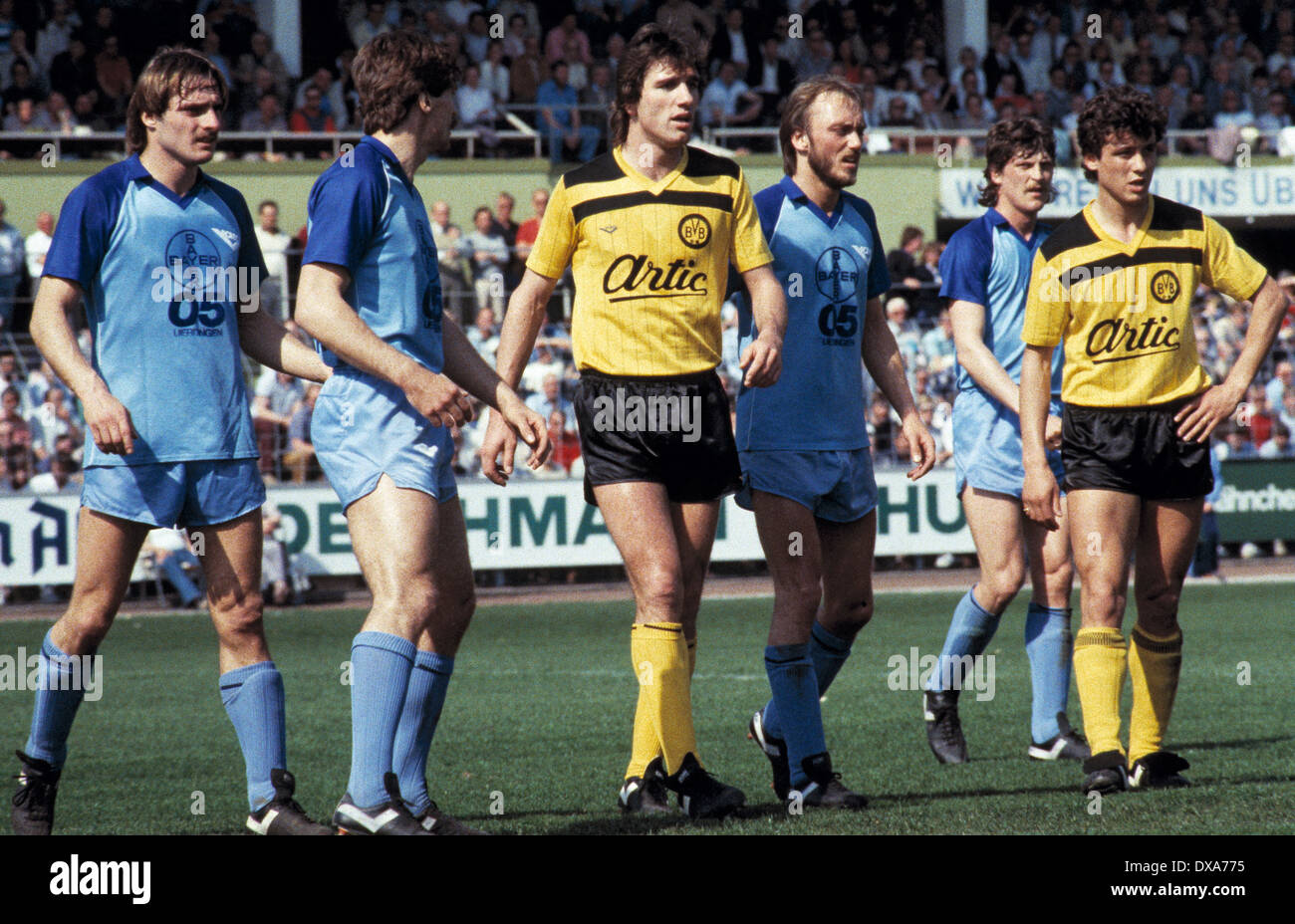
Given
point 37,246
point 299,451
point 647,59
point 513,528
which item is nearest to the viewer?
point 647,59

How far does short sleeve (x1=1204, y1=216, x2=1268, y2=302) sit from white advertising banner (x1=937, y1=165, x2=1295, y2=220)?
16.8 meters

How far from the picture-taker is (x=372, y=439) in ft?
14.1

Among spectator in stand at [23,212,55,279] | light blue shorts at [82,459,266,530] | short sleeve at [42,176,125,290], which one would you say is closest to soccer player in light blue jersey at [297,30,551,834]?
light blue shorts at [82,459,266,530]

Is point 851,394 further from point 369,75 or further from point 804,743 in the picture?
point 369,75

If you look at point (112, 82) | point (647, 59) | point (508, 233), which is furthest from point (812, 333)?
point (112, 82)

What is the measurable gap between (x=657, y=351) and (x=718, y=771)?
1.97 meters

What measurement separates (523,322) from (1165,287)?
2.14m

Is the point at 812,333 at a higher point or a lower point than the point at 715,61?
lower

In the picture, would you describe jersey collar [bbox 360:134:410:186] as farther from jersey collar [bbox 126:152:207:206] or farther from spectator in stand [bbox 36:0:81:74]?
spectator in stand [bbox 36:0:81:74]

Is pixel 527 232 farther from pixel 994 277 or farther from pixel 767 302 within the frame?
pixel 767 302

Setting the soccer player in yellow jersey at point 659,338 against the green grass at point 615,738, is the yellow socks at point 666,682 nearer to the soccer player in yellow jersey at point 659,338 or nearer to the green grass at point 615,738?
the soccer player in yellow jersey at point 659,338

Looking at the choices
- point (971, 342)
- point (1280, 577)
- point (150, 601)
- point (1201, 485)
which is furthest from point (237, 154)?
point (1201, 485)

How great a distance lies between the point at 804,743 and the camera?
523cm

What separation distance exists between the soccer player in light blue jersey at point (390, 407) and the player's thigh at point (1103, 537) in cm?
203
